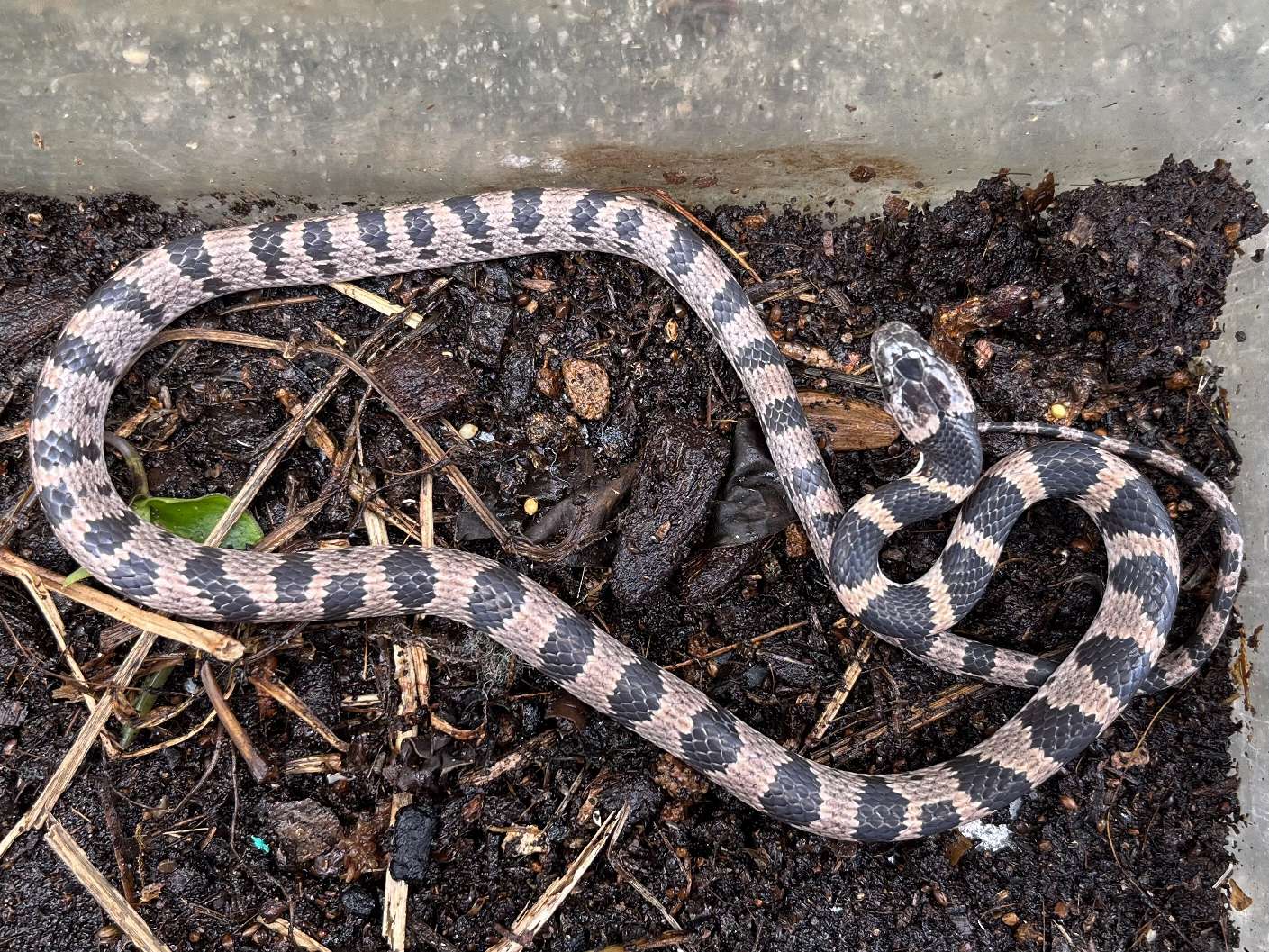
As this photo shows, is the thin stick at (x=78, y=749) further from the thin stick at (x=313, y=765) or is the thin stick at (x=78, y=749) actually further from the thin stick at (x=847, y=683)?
the thin stick at (x=847, y=683)

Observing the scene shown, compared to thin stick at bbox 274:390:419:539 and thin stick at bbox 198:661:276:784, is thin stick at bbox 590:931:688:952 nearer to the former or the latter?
thin stick at bbox 198:661:276:784

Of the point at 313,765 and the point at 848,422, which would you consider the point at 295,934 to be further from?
the point at 848,422

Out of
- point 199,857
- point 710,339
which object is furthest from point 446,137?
point 199,857

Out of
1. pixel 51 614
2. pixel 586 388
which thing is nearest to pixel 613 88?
pixel 586 388

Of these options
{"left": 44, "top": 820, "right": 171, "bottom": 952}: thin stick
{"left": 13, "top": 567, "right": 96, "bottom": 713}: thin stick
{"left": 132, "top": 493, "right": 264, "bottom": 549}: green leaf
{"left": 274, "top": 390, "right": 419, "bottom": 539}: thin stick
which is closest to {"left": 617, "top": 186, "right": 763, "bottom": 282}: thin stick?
{"left": 274, "top": 390, "right": 419, "bottom": 539}: thin stick

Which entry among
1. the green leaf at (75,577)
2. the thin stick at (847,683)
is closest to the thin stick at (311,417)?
the green leaf at (75,577)

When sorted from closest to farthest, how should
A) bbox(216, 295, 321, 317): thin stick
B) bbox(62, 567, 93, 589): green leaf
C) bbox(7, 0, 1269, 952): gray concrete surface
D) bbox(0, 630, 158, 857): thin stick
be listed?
1. bbox(0, 630, 158, 857): thin stick
2. bbox(62, 567, 93, 589): green leaf
3. bbox(7, 0, 1269, 952): gray concrete surface
4. bbox(216, 295, 321, 317): thin stick
